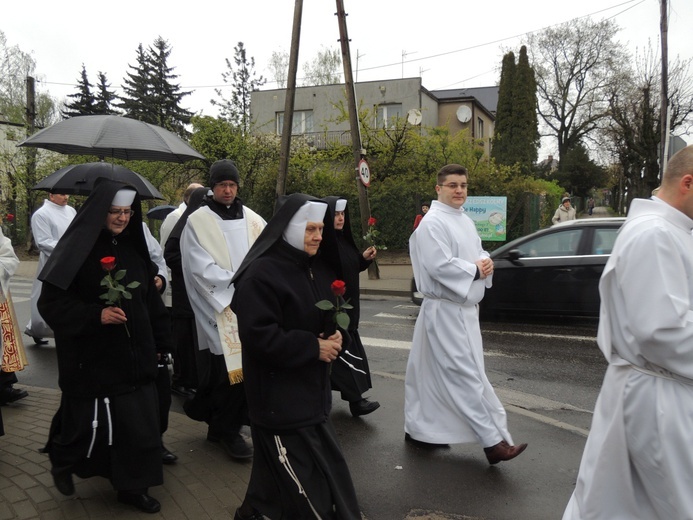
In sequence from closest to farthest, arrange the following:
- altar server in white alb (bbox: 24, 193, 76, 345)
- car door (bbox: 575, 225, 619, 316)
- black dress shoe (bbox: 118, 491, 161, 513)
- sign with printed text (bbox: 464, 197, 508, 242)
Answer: black dress shoe (bbox: 118, 491, 161, 513) → altar server in white alb (bbox: 24, 193, 76, 345) → car door (bbox: 575, 225, 619, 316) → sign with printed text (bbox: 464, 197, 508, 242)

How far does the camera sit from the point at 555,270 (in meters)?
10.1

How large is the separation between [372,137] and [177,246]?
17.8m

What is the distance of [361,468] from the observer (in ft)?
14.6

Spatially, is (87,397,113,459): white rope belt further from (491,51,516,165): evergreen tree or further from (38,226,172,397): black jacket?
(491,51,516,165): evergreen tree

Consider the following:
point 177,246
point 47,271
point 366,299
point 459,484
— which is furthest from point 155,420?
point 366,299

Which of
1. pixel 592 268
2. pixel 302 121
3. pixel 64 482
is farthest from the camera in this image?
pixel 302 121

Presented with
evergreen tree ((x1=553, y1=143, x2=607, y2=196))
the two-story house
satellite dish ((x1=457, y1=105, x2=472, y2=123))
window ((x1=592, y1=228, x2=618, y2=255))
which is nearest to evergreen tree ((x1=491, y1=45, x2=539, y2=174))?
the two-story house

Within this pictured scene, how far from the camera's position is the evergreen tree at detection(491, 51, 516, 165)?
39.0m

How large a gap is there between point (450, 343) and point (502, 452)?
83 centimetres

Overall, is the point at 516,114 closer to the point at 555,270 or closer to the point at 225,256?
the point at 555,270

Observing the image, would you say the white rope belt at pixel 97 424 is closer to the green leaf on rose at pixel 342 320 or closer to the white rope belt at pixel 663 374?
the green leaf on rose at pixel 342 320


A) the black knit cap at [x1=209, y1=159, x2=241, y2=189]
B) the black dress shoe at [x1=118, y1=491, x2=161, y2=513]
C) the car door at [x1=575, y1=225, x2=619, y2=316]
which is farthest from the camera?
the car door at [x1=575, y1=225, x2=619, y2=316]

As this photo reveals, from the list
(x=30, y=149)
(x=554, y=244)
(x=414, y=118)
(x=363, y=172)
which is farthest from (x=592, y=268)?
(x=30, y=149)

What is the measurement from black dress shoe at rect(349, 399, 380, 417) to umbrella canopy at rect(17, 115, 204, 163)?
132 inches
